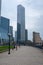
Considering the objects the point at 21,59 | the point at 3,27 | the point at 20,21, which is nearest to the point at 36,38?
the point at 20,21

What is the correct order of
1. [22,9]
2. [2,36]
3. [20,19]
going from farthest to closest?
[2,36] → [22,9] → [20,19]

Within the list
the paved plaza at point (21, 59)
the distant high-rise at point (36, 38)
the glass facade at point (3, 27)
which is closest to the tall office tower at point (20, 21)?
the distant high-rise at point (36, 38)

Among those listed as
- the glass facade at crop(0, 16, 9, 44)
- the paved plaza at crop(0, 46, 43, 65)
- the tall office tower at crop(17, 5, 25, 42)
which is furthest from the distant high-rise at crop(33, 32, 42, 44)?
the paved plaza at crop(0, 46, 43, 65)

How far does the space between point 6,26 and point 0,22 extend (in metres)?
5.57

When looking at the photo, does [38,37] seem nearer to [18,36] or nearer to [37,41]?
[37,41]

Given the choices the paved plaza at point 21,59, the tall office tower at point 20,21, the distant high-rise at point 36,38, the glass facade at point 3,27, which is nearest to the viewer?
the paved plaza at point 21,59

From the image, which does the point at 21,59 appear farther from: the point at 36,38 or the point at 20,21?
the point at 36,38

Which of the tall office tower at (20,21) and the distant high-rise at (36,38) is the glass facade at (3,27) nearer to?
the tall office tower at (20,21)

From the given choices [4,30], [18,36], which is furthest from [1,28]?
[18,36]

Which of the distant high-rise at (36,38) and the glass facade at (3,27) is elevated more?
the glass facade at (3,27)

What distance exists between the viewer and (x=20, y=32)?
419ft

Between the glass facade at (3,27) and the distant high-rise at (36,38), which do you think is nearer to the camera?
the distant high-rise at (36,38)

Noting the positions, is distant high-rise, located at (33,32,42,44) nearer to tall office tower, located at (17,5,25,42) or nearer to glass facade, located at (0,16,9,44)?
tall office tower, located at (17,5,25,42)

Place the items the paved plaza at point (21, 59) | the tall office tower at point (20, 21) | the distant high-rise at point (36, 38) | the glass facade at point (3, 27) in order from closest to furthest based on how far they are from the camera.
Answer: the paved plaza at point (21, 59), the tall office tower at point (20, 21), the distant high-rise at point (36, 38), the glass facade at point (3, 27)
